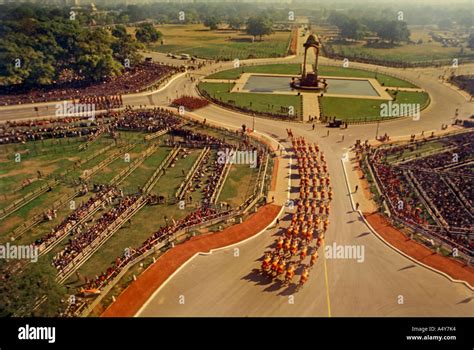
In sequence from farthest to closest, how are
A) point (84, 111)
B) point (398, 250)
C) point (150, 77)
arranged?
point (150, 77) < point (84, 111) < point (398, 250)

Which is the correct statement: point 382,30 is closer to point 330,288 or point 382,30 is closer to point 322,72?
point 322,72

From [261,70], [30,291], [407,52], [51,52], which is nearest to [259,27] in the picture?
[407,52]

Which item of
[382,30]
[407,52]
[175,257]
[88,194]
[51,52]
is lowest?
[175,257]

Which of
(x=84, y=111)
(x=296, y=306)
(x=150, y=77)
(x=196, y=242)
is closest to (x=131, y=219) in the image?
(x=196, y=242)

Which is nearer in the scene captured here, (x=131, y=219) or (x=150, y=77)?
(x=131, y=219)

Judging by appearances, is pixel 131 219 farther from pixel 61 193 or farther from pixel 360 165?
pixel 360 165

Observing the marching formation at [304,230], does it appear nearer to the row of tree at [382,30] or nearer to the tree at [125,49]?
the tree at [125,49]
